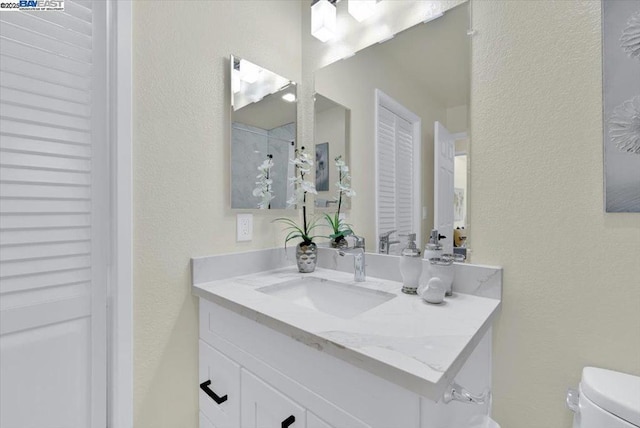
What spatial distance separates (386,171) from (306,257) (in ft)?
1.68

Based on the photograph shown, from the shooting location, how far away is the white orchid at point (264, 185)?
4.32 ft

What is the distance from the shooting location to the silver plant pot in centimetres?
130

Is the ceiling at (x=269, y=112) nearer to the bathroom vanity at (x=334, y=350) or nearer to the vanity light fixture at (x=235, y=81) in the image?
the vanity light fixture at (x=235, y=81)

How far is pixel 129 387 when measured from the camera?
97cm

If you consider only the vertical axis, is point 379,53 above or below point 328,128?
above

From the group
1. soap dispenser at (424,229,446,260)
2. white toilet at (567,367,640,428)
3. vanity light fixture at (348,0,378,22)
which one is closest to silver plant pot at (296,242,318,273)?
soap dispenser at (424,229,446,260)

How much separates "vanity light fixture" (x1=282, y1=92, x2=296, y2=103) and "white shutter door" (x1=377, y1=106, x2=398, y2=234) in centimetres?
46

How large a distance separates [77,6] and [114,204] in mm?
622

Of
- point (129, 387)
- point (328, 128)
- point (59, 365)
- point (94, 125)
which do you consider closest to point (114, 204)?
point (94, 125)

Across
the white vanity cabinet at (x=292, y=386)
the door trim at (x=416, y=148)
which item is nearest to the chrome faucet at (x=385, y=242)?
the door trim at (x=416, y=148)

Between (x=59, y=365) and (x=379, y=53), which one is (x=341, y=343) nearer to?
(x=59, y=365)

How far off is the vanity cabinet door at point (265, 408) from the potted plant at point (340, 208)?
26.7 inches

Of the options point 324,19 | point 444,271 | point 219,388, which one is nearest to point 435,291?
point 444,271

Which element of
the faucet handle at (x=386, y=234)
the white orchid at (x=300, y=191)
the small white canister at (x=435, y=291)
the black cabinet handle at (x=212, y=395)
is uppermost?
the white orchid at (x=300, y=191)
